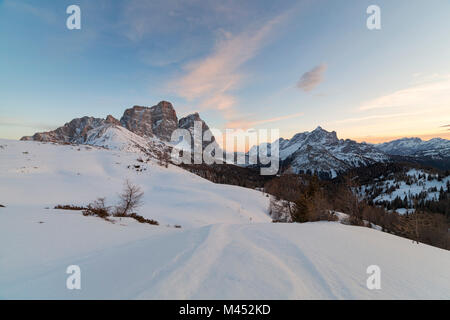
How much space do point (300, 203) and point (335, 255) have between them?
47.8ft

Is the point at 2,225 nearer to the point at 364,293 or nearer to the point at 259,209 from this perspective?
the point at 364,293

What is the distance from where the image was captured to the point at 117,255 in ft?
16.4

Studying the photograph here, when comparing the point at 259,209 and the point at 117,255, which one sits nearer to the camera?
the point at 117,255

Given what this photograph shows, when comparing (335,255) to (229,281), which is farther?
(335,255)

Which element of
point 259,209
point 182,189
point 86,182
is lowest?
point 259,209

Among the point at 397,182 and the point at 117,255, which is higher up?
the point at 117,255

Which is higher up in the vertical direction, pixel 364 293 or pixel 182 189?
pixel 364 293

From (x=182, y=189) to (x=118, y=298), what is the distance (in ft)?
104

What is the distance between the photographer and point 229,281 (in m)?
3.25

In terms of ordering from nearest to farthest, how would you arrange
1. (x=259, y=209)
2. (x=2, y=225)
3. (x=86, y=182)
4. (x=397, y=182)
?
(x=2, y=225), (x=86, y=182), (x=259, y=209), (x=397, y=182)
